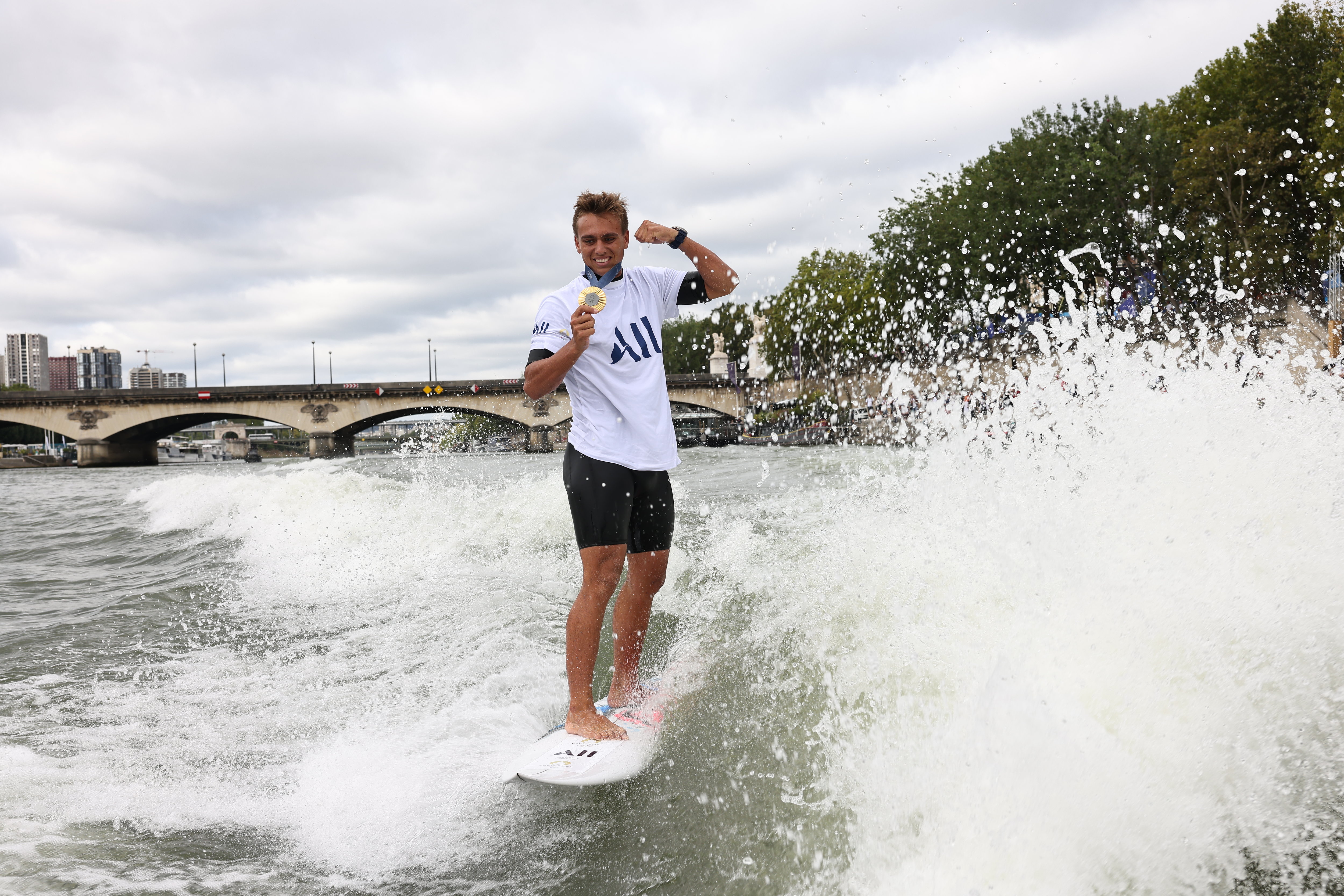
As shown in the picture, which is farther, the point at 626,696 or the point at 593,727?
the point at 626,696

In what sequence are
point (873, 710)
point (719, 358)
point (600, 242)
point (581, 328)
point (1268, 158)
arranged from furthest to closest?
1. point (719, 358)
2. point (1268, 158)
3. point (600, 242)
4. point (581, 328)
5. point (873, 710)

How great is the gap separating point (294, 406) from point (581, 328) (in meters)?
69.3

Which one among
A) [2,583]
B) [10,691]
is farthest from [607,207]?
[2,583]

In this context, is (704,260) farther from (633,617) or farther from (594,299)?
(633,617)

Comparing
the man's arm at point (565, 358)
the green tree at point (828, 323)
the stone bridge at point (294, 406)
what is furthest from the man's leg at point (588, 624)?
the stone bridge at point (294, 406)

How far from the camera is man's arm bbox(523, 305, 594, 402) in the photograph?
11.1ft

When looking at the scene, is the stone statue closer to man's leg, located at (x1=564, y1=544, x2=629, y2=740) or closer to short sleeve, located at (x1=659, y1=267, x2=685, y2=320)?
short sleeve, located at (x1=659, y1=267, x2=685, y2=320)

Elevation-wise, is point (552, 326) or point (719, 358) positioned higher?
point (719, 358)

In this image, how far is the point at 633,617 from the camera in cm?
386

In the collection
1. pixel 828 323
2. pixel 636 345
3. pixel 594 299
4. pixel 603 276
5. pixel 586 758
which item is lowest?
pixel 586 758

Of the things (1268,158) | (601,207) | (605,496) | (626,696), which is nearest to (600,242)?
(601,207)

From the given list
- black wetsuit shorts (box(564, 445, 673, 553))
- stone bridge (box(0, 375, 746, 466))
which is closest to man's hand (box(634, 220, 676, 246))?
black wetsuit shorts (box(564, 445, 673, 553))

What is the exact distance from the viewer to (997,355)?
920 centimetres

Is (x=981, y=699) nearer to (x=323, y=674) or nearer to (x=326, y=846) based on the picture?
(x=326, y=846)
